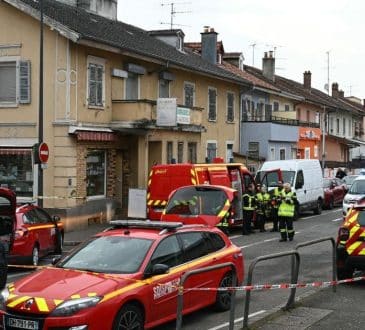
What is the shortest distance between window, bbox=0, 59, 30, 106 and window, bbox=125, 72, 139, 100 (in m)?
4.40

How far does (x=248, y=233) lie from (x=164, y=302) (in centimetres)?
1376

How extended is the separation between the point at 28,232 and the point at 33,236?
10.0 inches

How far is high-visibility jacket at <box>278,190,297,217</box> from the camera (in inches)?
773

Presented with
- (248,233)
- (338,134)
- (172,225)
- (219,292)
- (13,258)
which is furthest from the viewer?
(338,134)

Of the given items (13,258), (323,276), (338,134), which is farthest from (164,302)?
(338,134)

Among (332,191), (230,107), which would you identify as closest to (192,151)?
(230,107)

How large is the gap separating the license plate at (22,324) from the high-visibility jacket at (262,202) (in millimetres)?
16195

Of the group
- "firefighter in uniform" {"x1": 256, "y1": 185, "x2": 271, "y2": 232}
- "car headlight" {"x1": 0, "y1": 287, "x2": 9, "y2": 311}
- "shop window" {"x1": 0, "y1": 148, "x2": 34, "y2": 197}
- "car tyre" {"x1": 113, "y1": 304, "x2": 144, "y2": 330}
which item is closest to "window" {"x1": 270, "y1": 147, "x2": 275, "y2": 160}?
"firefighter in uniform" {"x1": 256, "y1": 185, "x2": 271, "y2": 232}

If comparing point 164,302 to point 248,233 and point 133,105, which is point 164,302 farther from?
point 133,105

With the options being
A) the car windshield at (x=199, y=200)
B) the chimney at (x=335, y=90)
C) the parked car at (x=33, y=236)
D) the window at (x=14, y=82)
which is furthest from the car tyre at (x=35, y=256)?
the chimney at (x=335, y=90)

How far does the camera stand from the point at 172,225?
9336 mm

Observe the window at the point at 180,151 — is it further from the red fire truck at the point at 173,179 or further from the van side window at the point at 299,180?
the red fire truck at the point at 173,179

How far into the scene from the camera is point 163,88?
98.9 feet

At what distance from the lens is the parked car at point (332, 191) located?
32656 mm
